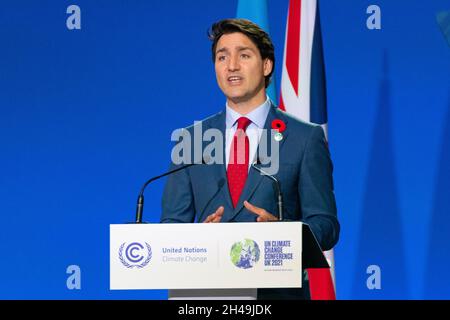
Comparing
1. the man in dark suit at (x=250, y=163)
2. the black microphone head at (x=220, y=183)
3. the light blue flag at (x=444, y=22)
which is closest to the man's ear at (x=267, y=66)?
the man in dark suit at (x=250, y=163)

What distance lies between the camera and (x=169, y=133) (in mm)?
5312

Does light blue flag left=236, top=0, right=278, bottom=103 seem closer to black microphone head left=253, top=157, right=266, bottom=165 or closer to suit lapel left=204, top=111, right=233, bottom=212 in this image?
suit lapel left=204, top=111, right=233, bottom=212

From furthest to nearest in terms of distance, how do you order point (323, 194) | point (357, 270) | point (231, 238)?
point (357, 270) → point (323, 194) → point (231, 238)

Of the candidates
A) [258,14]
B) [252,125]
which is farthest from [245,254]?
[258,14]

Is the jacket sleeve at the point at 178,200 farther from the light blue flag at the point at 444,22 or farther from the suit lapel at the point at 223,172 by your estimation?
the light blue flag at the point at 444,22

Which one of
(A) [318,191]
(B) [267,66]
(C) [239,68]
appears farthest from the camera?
(B) [267,66]

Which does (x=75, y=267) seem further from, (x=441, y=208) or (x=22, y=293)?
(x=441, y=208)

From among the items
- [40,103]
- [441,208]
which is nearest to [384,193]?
[441,208]

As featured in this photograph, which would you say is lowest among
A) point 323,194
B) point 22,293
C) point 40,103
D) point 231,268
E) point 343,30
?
point 22,293

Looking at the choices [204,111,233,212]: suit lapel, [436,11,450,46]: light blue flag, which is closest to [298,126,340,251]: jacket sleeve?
[204,111,233,212]: suit lapel

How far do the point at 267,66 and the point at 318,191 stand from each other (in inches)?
25.2

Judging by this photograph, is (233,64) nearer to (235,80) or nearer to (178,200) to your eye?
(235,80)

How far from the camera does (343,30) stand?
5348mm

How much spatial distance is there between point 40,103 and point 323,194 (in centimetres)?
262
